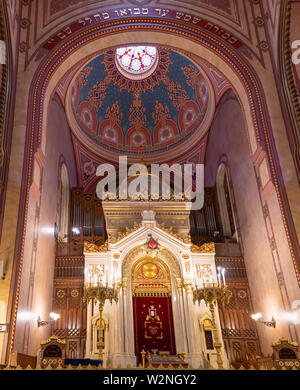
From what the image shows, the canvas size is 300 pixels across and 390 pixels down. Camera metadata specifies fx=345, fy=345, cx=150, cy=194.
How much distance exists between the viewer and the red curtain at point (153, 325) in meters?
12.7

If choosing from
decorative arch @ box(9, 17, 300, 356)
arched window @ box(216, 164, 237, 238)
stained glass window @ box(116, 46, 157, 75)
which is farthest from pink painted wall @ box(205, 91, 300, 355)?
stained glass window @ box(116, 46, 157, 75)

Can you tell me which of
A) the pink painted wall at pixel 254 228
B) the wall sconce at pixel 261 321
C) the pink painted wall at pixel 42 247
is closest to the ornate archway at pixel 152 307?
the wall sconce at pixel 261 321

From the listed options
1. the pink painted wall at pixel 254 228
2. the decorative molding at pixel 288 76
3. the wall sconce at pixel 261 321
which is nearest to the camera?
the pink painted wall at pixel 254 228

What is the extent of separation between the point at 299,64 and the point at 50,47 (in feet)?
30.9

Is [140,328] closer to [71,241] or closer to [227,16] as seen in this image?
[71,241]

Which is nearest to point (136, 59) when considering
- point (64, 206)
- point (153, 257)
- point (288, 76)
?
point (64, 206)

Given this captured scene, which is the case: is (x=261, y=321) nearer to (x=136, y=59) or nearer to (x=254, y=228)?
(x=254, y=228)

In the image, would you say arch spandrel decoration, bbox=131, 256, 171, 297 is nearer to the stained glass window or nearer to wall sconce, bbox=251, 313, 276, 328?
wall sconce, bbox=251, 313, 276, 328

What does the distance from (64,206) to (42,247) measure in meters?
6.08

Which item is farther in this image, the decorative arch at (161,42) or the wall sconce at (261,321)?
the decorative arch at (161,42)

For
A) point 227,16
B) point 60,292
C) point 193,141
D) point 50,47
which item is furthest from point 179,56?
point 60,292

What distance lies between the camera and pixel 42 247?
497 inches

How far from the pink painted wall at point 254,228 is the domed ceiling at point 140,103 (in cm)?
329

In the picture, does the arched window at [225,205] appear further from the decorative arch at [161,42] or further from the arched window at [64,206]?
the arched window at [64,206]
